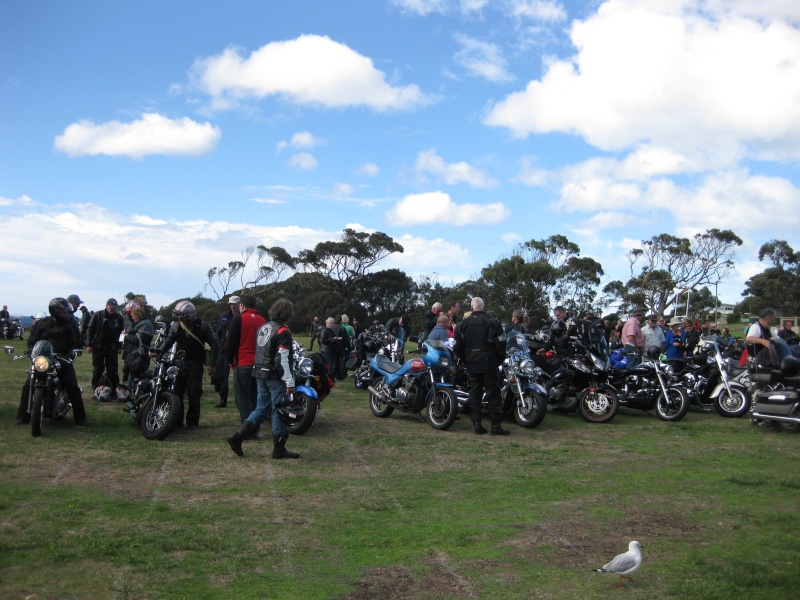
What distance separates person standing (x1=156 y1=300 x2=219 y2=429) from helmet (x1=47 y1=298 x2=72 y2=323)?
1306 mm

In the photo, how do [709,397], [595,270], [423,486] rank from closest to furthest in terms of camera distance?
[423,486]
[709,397]
[595,270]

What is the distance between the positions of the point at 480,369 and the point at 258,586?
6.45 m

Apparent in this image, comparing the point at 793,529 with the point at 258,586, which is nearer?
→ the point at 258,586

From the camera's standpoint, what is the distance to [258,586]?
179 inches

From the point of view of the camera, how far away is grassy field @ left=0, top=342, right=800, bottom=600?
4641 millimetres

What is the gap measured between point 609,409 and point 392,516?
655 cm

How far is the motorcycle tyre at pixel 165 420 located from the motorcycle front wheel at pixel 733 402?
8793 mm

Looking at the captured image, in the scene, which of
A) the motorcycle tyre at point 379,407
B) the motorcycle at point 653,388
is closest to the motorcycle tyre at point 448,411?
the motorcycle tyre at point 379,407

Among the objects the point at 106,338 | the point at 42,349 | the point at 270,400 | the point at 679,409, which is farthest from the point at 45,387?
the point at 679,409

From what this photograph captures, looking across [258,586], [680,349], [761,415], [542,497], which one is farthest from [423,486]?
[680,349]

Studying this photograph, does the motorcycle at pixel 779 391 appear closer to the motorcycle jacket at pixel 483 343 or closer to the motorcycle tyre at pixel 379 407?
the motorcycle jacket at pixel 483 343

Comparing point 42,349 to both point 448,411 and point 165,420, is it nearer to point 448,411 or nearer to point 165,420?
point 165,420

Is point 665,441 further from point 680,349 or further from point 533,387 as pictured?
point 680,349

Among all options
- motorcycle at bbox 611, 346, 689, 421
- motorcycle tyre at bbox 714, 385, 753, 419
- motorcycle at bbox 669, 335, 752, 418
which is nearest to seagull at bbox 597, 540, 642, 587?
motorcycle at bbox 611, 346, 689, 421
